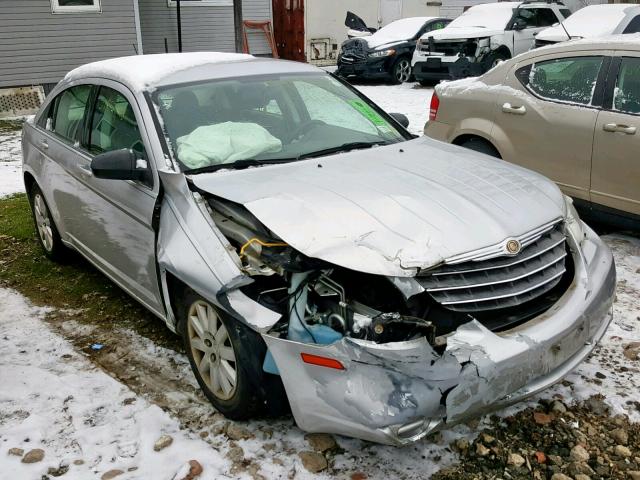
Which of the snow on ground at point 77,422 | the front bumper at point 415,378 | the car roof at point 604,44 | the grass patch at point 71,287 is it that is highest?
the car roof at point 604,44

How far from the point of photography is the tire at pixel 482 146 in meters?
5.75

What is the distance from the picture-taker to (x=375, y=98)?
12.6 meters

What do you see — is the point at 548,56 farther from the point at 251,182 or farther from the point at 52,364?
the point at 52,364

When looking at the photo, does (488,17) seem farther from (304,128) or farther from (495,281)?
(495,281)

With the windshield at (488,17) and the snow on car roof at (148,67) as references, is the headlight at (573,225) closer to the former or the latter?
the snow on car roof at (148,67)

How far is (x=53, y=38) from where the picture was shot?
1243 centimetres

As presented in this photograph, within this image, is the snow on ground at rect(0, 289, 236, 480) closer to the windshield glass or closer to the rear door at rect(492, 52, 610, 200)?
the windshield glass

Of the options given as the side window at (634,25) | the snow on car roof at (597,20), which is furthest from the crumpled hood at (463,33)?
the side window at (634,25)

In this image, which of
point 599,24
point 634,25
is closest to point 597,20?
point 599,24

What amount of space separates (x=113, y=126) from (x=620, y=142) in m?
3.67

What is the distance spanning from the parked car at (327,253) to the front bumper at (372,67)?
429 inches

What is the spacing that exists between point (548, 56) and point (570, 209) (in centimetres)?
250

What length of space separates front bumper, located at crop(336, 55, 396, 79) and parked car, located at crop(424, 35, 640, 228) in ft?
29.2

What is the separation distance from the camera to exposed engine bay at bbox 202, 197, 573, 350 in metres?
2.47
